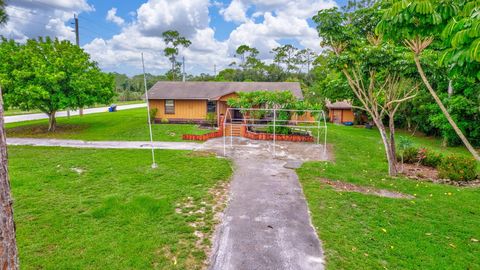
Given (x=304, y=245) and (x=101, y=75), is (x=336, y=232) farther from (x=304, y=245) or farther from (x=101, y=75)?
(x=101, y=75)

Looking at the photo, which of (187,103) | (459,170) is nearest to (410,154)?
(459,170)

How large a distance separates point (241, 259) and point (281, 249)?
811mm

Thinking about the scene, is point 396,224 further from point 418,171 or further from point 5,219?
point 5,219

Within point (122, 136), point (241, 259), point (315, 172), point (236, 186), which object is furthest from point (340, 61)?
point (122, 136)

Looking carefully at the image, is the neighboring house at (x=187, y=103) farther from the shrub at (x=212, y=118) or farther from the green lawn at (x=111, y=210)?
the green lawn at (x=111, y=210)

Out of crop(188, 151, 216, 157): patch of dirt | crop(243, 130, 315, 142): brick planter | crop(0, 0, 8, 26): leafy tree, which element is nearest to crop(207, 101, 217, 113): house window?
crop(243, 130, 315, 142): brick planter

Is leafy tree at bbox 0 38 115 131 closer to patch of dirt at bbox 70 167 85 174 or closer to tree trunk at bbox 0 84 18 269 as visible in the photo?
patch of dirt at bbox 70 167 85 174

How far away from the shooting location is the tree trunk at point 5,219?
2.82 m

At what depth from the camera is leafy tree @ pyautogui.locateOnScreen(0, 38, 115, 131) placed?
1606cm

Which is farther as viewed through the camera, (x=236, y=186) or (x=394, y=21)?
(x=236, y=186)

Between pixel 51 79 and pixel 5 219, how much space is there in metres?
16.3

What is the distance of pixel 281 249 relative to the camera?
5160 mm

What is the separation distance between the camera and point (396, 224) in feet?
20.4

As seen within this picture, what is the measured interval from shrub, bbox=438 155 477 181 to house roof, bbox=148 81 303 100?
45.1 ft
